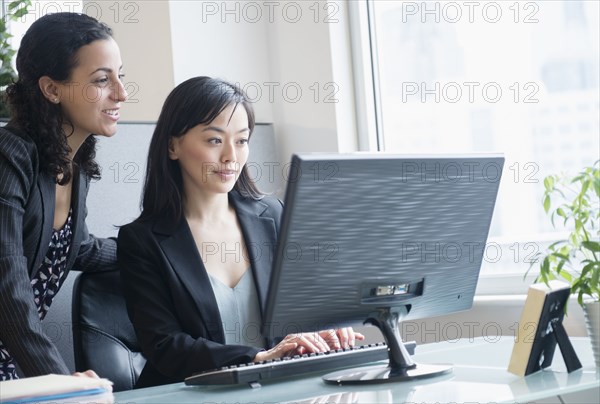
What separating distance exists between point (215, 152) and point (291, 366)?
0.76 m

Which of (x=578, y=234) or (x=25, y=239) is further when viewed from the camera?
(x=578, y=234)

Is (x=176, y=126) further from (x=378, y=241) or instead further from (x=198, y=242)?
(x=378, y=241)

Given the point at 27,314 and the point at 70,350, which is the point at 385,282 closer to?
the point at 27,314

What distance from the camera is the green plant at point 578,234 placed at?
2.01 metres

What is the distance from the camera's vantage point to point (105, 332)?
90.1 inches

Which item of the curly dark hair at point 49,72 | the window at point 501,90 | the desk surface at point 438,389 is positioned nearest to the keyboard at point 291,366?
the desk surface at point 438,389

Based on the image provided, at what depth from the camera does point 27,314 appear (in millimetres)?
1906

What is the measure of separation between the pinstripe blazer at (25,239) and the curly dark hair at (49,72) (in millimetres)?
36

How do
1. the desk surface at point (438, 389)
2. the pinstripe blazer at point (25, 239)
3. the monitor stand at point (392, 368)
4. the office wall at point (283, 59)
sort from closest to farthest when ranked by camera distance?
1. the desk surface at point (438, 389)
2. the monitor stand at point (392, 368)
3. the pinstripe blazer at point (25, 239)
4. the office wall at point (283, 59)

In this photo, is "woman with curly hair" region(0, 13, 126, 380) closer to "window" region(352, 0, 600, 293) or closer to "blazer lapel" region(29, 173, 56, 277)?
"blazer lapel" region(29, 173, 56, 277)

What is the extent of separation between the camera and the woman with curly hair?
2.06m

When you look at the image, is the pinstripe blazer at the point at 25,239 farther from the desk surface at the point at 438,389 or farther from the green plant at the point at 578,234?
the green plant at the point at 578,234

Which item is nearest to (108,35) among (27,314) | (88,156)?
(88,156)

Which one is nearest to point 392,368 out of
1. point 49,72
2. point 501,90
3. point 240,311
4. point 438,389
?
point 438,389
